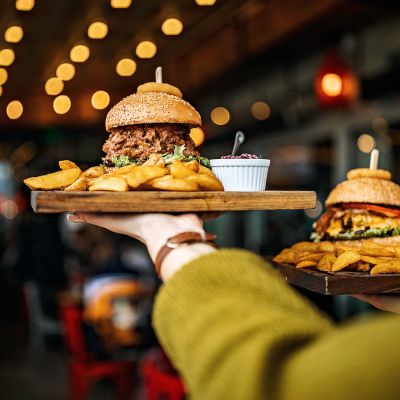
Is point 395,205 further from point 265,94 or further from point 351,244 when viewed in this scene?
point 265,94

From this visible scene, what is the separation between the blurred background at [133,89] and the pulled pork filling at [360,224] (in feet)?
6.86

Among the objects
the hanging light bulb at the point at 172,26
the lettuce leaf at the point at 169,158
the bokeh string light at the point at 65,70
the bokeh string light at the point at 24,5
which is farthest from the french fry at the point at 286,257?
the bokeh string light at the point at 65,70

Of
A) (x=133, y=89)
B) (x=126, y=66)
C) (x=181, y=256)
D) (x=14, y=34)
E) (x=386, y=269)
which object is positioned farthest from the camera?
(x=133, y=89)

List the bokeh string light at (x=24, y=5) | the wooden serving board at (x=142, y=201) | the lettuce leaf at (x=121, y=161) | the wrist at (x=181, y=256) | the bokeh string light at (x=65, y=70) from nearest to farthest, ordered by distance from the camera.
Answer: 1. the wrist at (x=181, y=256)
2. the wooden serving board at (x=142, y=201)
3. the lettuce leaf at (x=121, y=161)
4. the bokeh string light at (x=24, y=5)
5. the bokeh string light at (x=65, y=70)

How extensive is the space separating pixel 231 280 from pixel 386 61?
5.91 meters

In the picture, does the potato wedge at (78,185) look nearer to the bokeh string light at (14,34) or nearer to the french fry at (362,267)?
the french fry at (362,267)

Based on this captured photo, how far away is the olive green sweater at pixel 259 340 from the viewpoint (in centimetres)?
67

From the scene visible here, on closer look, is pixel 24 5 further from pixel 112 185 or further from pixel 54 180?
pixel 112 185

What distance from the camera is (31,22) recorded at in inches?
219

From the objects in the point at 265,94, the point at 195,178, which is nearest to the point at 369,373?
the point at 195,178

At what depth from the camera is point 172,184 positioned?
142 centimetres

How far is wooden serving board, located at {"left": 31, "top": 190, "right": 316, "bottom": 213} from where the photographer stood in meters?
1.28

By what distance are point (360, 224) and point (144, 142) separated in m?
0.75

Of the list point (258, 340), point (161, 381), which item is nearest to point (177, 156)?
point (258, 340)
